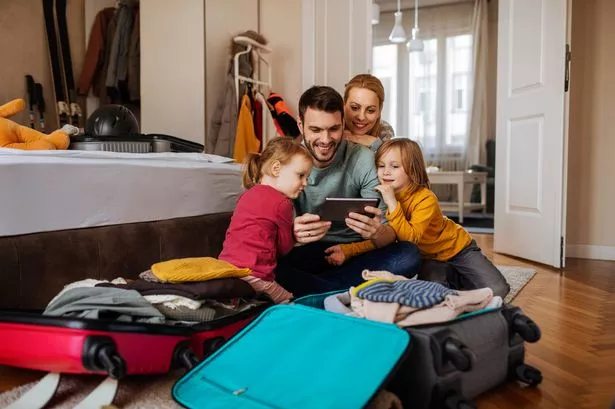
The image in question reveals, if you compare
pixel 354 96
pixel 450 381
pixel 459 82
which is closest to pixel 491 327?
pixel 450 381

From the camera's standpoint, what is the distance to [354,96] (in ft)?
6.26

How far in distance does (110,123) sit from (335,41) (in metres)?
2.04

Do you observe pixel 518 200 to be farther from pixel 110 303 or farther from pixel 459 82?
pixel 459 82

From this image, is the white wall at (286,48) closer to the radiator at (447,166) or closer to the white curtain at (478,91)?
the radiator at (447,166)

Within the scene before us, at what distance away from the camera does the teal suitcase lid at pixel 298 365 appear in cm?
97

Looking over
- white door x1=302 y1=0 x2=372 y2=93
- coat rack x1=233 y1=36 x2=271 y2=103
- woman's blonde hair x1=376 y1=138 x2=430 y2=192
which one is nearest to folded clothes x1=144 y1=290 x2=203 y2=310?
woman's blonde hair x1=376 y1=138 x2=430 y2=192

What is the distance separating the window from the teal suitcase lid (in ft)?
20.7

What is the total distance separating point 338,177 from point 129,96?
279cm

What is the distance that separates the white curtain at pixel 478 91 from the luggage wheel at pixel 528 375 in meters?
5.96

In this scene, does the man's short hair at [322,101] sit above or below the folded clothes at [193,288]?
above

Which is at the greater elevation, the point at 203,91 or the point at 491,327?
the point at 203,91

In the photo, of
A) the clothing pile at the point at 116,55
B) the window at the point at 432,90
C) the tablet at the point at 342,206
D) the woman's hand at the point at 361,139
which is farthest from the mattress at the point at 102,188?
the window at the point at 432,90

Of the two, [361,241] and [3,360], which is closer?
[3,360]

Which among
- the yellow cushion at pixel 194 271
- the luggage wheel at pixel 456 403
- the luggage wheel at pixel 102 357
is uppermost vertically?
the yellow cushion at pixel 194 271
